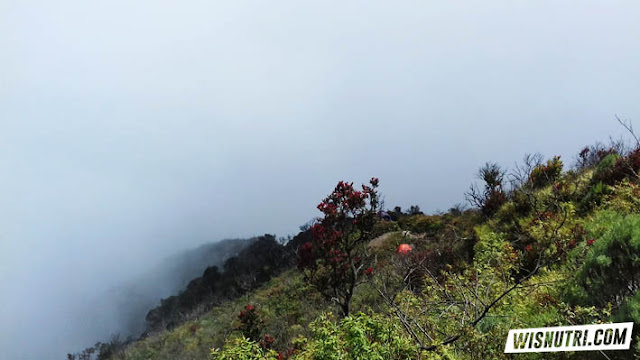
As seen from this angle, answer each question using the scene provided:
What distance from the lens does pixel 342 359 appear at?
3.24 metres

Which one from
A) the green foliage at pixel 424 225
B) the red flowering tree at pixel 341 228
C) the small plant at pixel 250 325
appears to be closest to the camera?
the red flowering tree at pixel 341 228

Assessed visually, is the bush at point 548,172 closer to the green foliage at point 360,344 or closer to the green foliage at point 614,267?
the green foliage at point 614,267

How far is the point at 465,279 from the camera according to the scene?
569 centimetres

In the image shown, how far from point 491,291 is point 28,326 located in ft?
914

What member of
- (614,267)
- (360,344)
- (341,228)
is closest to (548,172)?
(341,228)

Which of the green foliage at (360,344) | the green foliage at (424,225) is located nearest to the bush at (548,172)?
the green foliage at (424,225)

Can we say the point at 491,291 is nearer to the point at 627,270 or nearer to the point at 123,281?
the point at 627,270

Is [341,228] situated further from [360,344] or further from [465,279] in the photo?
[360,344]

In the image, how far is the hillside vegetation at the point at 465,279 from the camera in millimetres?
3383

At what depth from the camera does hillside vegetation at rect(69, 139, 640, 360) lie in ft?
11.1

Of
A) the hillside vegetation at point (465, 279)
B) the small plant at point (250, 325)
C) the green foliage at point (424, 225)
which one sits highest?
the hillside vegetation at point (465, 279)

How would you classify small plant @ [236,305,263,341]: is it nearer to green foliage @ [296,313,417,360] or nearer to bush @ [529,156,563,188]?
green foliage @ [296,313,417,360]

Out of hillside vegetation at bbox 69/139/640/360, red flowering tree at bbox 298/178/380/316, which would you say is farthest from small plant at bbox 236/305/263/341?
red flowering tree at bbox 298/178/380/316

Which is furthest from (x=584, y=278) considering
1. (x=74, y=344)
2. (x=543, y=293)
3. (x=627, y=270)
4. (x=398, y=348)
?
(x=74, y=344)
